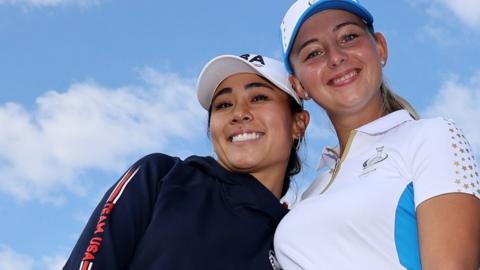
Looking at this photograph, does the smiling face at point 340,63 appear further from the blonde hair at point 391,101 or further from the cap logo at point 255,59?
the cap logo at point 255,59

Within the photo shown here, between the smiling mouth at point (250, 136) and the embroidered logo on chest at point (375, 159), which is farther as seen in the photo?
the smiling mouth at point (250, 136)

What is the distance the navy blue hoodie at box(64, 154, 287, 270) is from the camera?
145 inches

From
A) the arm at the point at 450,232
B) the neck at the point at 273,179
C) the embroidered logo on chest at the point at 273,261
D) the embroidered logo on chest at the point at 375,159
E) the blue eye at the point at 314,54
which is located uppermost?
the blue eye at the point at 314,54

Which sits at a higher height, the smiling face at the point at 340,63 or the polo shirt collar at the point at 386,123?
the smiling face at the point at 340,63

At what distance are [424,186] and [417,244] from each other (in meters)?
0.34

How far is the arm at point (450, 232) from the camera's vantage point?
117 inches

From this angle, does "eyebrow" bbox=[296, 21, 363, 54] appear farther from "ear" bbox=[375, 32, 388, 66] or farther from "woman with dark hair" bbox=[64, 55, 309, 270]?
"woman with dark hair" bbox=[64, 55, 309, 270]

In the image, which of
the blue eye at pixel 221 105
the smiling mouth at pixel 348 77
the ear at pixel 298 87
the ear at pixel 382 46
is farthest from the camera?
the blue eye at pixel 221 105

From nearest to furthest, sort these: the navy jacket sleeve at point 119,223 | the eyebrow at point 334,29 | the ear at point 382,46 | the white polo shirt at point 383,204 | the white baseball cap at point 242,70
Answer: the white polo shirt at point 383,204 → the navy jacket sleeve at point 119,223 → the eyebrow at point 334,29 → the ear at point 382,46 → the white baseball cap at point 242,70

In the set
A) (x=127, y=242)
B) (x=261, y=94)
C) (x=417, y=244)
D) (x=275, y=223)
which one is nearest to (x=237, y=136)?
(x=261, y=94)

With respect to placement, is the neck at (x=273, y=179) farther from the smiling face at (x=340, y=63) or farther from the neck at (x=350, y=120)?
the smiling face at (x=340, y=63)

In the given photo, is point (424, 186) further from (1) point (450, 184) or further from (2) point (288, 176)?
(2) point (288, 176)

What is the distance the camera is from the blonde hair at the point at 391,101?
4.34 m

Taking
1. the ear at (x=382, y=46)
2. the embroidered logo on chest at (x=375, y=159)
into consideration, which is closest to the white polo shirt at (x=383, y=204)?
the embroidered logo on chest at (x=375, y=159)
